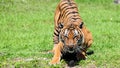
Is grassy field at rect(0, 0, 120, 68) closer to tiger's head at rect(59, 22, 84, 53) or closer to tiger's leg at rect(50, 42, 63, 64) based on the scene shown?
tiger's leg at rect(50, 42, 63, 64)

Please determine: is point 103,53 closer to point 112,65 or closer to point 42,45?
point 112,65

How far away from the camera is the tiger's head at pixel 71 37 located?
23.2ft

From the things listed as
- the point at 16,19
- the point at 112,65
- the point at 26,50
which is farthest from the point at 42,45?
the point at 16,19

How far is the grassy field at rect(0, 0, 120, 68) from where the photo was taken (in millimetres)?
7840

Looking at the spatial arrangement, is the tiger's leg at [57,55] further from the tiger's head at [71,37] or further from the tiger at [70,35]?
the tiger's head at [71,37]

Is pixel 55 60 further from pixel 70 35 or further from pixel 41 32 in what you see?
pixel 41 32

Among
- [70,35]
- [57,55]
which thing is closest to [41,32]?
[57,55]

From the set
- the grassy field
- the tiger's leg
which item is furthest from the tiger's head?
the grassy field

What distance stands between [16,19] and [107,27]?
327 cm

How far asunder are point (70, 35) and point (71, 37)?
42 mm

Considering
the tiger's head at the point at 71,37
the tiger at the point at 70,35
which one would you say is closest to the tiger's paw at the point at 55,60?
the tiger at the point at 70,35

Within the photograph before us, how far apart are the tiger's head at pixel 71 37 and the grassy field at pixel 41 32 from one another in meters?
0.50

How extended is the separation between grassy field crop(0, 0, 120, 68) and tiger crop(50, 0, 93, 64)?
21 cm

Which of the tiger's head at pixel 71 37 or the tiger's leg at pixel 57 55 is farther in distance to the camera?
the tiger's leg at pixel 57 55
